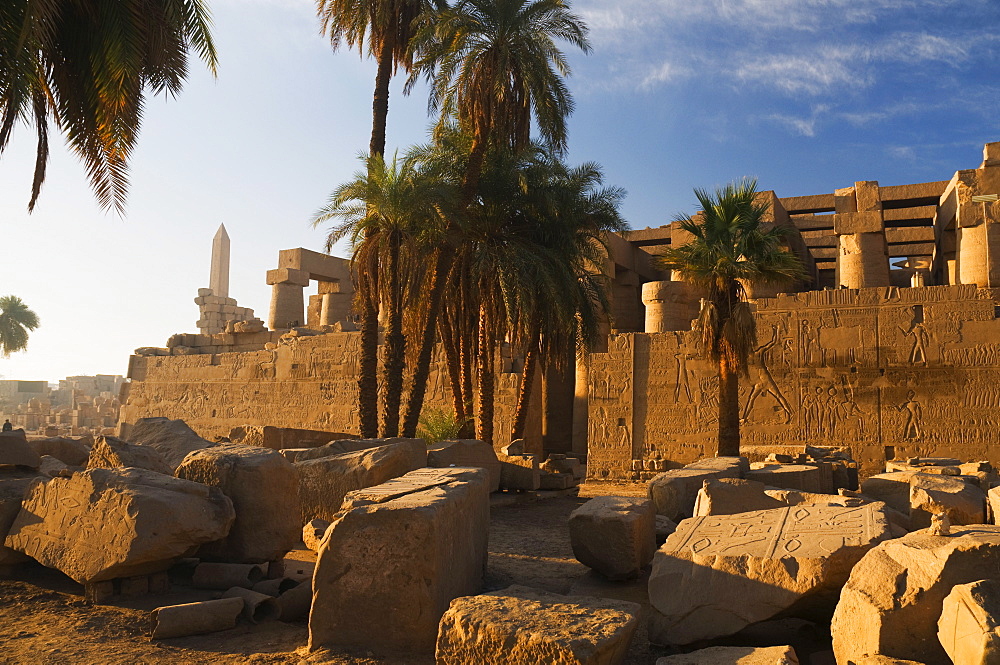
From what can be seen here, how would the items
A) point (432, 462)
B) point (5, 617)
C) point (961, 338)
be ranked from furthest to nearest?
point (961, 338) → point (432, 462) → point (5, 617)

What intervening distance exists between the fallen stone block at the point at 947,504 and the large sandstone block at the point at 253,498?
4.24m

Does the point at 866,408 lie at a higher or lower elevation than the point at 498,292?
lower

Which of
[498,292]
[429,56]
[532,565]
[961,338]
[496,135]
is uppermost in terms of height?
[429,56]

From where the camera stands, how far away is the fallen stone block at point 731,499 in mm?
5168

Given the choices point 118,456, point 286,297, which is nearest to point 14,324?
point 286,297

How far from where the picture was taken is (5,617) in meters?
4.23

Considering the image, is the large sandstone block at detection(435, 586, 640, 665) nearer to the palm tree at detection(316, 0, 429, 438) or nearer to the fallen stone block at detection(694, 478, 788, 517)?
the fallen stone block at detection(694, 478, 788, 517)

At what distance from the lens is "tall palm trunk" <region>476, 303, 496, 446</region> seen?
40.0 feet

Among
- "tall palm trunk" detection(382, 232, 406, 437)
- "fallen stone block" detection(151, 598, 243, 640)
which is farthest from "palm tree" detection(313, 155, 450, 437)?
"fallen stone block" detection(151, 598, 243, 640)

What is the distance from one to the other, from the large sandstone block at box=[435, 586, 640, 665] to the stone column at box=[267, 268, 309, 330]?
17.8m

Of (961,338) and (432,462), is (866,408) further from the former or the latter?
(432,462)

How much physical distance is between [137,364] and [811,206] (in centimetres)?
1923

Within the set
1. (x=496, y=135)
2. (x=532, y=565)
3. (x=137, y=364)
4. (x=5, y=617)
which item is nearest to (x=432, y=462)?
(x=532, y=565)

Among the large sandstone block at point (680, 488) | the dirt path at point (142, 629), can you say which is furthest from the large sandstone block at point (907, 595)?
the large sandstone block at point (680, 488)
